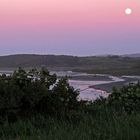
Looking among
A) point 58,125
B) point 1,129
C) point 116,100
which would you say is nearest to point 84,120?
point 58,125

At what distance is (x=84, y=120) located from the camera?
1060 centimetres

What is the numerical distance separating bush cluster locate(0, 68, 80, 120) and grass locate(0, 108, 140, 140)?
374 millimetres

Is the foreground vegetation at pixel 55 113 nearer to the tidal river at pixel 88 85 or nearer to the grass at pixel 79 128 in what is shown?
the grass at pixel 79 128

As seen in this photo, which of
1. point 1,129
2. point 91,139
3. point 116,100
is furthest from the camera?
point 116,100

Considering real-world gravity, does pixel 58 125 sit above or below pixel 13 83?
below

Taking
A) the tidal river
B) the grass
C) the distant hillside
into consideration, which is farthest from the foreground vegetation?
the distant hillside

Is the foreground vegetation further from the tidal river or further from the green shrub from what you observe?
the tidal river

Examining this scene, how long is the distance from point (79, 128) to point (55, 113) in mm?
1686

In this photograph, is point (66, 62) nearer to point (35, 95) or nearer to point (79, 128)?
point (35, 95)

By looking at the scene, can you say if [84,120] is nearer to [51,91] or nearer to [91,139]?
[51,91]

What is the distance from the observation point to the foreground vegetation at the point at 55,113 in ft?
29.9

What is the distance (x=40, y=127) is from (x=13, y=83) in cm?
137

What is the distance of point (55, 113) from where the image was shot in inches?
443

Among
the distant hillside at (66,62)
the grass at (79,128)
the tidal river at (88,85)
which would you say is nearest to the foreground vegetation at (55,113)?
the grass at (79,128)
